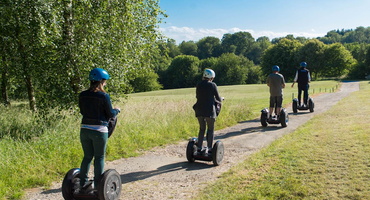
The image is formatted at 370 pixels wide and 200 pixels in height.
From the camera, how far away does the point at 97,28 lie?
33.9 ft

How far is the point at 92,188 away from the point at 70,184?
1.14 ft

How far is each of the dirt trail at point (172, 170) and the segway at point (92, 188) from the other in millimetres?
544

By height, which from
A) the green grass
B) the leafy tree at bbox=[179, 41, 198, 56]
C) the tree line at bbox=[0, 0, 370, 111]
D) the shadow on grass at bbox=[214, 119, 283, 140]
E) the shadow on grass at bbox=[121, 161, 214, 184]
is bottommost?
the shadow on grass at bbox=[121, 161, 214, 184]

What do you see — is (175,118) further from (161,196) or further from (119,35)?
(161,196)

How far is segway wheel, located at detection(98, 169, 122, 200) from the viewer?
4.73 meters

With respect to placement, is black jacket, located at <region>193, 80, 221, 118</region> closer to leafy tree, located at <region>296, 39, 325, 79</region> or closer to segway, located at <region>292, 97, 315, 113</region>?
segway, located at <region>292, 97, 315, 113</region>

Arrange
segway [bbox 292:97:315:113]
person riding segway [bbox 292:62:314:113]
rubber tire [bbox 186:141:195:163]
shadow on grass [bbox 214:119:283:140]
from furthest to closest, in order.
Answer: segway [bbox 292:97:315:113]
person riding segway [bbox 292:62:314:113]
shadow on grass [bbox 214:119:283:140]
rubber tire [bbox 186:141:195:163]

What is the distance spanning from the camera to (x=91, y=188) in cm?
495

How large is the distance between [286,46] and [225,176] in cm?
8370

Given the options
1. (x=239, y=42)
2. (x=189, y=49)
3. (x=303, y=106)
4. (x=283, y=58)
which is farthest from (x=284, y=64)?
(x=303, y=106)

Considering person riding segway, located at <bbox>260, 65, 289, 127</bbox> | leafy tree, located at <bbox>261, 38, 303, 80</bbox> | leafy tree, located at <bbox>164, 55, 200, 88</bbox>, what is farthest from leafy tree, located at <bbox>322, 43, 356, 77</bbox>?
person riding segway, located at <bbox>260, 65, 289, 127</bbox>

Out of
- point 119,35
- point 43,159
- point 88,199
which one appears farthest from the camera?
point 119,35

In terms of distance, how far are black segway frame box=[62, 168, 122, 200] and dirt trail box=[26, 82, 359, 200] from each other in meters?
0.52

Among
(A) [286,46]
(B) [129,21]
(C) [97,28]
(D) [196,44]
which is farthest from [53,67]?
(D) [196,44]
